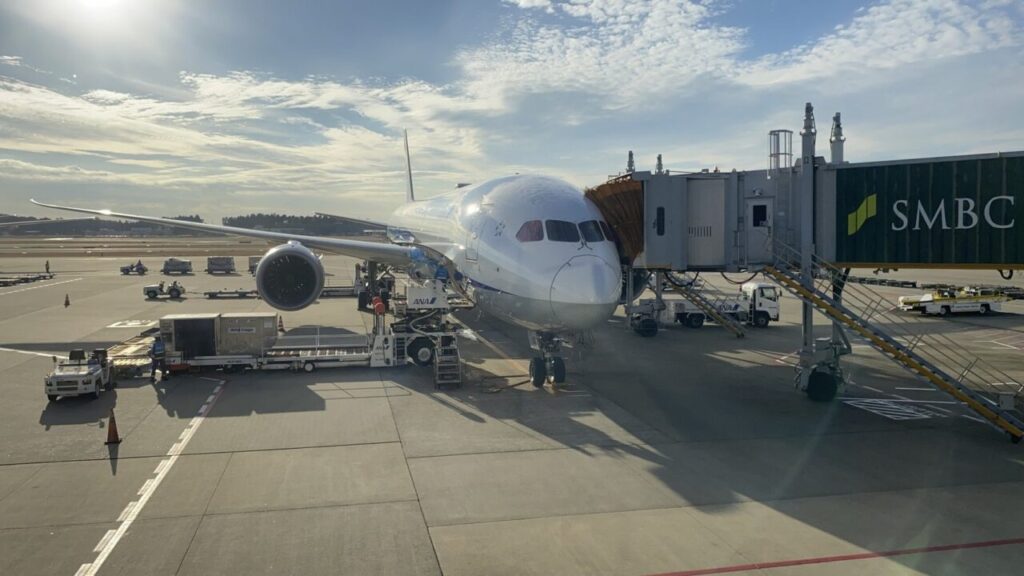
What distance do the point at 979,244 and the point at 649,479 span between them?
10454 millimetres

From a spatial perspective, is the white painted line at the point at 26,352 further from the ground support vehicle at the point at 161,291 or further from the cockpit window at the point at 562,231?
the ground support vehicle at the point at 161,291

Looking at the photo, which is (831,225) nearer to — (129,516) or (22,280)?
(129,516)

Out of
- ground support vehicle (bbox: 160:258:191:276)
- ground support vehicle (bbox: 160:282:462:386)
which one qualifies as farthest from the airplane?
ground support vehicle (bbox: 160:258:191:276)

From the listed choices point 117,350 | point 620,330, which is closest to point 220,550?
point 117,350

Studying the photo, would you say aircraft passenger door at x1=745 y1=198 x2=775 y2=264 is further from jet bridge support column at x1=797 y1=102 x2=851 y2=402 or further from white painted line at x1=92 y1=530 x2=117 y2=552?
white painted line at x1=92 y1=530 x2=117 y2=552

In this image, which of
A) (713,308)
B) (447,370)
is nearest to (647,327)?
(713,308)

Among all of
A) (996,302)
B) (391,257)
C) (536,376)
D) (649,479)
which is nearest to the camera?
(649,479)

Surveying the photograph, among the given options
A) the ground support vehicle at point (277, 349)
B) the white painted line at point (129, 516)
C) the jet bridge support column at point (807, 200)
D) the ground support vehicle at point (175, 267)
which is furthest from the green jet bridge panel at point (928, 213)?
the ground support vehicle at point (175, 267)

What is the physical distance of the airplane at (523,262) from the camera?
50.5ft

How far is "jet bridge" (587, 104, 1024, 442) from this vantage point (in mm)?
15930

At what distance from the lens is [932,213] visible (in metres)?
16.5

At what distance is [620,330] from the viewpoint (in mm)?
29594

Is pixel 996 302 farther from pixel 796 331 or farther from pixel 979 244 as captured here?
pixel 979 244

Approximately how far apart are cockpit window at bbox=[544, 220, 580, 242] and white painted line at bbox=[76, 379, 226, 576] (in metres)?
8.65
